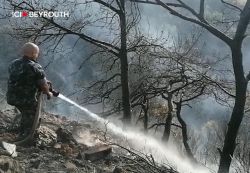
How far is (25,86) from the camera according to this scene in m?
6.70

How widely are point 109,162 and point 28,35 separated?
26.6 ft

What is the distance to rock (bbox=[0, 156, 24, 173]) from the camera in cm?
470

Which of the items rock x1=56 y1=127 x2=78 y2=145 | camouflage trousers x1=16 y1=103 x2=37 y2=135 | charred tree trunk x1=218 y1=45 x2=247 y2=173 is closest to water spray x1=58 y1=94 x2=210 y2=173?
charred tree trunk x1=218 y1=45 x2=247 y2=173

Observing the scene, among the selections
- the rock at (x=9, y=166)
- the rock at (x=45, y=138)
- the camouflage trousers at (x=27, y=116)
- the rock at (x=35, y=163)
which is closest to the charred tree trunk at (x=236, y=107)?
the rock at (x=45, y=138)

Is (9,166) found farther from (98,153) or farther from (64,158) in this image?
(98,153)

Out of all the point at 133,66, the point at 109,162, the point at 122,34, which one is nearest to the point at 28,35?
the point at 122,34

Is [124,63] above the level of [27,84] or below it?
below

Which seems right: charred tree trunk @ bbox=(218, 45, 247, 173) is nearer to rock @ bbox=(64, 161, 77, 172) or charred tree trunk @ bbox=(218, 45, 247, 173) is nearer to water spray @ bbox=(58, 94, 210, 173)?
water spray @ bbox=(58, 94, 210, 173)

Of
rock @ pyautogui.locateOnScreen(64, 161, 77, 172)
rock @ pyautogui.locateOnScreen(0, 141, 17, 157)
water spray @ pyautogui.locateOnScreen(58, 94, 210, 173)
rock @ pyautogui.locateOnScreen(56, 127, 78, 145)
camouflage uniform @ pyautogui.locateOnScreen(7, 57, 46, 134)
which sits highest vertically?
camouflage uniform @ pyautogui.locateOnScreen(7, 57, 46, 134)

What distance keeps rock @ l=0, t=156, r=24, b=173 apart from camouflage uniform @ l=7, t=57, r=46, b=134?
1.78m

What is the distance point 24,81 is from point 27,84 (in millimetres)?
65

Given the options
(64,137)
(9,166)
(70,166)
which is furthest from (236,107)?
(9,166)

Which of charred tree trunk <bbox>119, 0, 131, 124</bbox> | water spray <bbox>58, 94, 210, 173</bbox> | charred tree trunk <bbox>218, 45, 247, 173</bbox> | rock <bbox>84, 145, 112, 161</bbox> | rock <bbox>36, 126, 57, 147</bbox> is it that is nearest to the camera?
rock <bbox>84, 145, 112, 161</bbox>

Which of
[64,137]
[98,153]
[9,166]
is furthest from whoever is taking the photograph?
[64,137]
